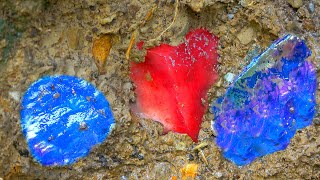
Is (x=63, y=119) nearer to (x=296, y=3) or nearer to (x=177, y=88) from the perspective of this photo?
(x=177, y=88)

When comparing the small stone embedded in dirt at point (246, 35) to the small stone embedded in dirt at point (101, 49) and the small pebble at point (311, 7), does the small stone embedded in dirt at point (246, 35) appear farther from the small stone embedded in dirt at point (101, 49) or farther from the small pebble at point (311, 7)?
the small stone embedded in dirt at point (101, 49)

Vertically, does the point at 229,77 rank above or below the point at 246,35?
below

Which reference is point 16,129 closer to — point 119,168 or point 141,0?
point 119,168

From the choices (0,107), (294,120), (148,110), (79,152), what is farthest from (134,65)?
(294,120)

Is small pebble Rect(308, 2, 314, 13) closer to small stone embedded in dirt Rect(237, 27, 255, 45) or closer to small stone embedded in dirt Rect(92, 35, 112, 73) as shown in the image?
small stone embedded in dirt Rect(237, 27, 255, 45)

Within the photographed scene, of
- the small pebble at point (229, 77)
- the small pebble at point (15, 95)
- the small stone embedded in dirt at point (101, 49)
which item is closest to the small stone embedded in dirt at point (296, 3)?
the small pebble at point (229, 77)

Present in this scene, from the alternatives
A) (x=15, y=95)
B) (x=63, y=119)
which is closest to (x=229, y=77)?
(x=63, y=119)

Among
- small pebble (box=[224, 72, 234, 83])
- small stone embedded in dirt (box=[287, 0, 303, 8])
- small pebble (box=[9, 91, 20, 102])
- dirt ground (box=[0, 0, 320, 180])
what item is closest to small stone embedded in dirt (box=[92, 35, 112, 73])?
dirt ground (box=[0, 0, 320, 180])
